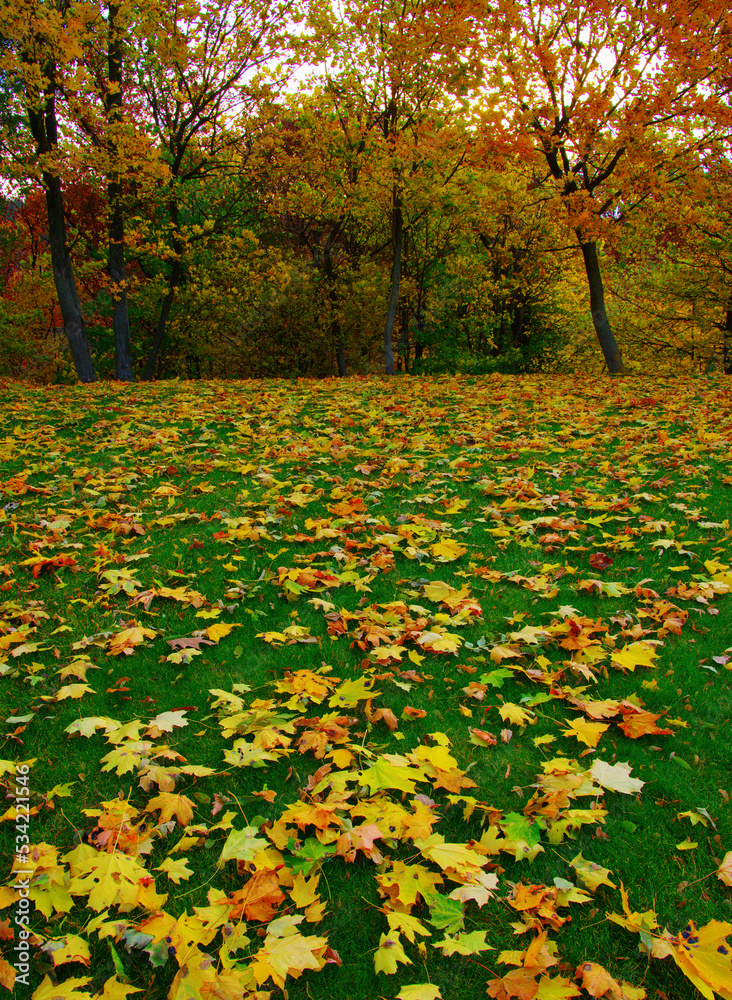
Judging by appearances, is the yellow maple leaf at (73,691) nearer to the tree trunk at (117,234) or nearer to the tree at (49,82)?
the tree at (49,82)

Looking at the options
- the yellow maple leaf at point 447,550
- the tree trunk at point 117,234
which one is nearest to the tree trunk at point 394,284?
the tree trunk at point 117,234

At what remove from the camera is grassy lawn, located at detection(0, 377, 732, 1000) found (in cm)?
173

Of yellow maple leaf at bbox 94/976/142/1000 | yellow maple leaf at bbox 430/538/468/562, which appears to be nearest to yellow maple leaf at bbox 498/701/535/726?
yellow maple leaf at bbox 430/538/468/562

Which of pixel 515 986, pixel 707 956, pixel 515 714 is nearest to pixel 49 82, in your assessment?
pixel 515 714

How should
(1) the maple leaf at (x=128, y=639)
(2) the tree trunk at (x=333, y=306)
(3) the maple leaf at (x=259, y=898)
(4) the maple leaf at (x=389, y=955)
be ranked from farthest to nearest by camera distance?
1. (2) the tree trunk at (x=333, y=306)
2. (1) the maple leaf at (x=128, y=639)
3. (3) the maple leaf at (x=259, y=898)
4. (4) the maple leaf at (x=389, y=955)

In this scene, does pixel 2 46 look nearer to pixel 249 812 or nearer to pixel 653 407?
pixel 653 407

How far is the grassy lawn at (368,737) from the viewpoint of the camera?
5.68 feet

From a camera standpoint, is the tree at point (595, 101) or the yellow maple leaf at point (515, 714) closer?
the yellow maple leaf at point (515, 714)

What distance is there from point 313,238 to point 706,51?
528 inches

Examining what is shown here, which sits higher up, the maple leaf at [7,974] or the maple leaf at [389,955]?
the maple leaf at [7,974]

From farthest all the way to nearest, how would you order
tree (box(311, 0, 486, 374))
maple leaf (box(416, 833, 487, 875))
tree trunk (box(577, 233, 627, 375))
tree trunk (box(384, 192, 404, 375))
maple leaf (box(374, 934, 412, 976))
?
tree trunk (box(384, 192, 404, 375)), tree trunk (box(577, 233, 627, 375)), tree (box(311, 0, 486, 374)), maple leaf (box(416, 833, 487, 875)), maple leaf (box(374, 934, 412, 976))

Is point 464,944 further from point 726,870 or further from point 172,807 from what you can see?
point 172,807

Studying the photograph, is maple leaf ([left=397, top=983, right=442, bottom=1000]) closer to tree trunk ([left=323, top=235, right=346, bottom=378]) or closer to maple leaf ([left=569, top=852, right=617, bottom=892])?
maple leaf ([left=569, top=852, right=617, bottom=892])

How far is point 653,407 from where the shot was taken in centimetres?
884
